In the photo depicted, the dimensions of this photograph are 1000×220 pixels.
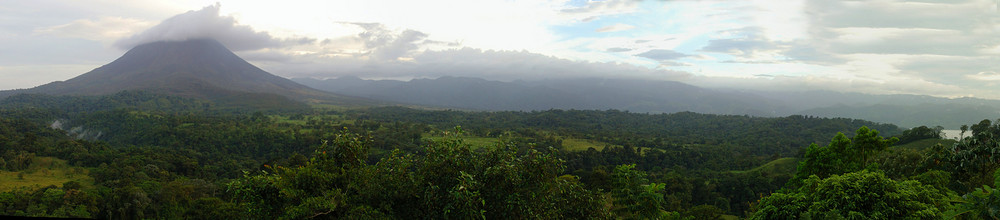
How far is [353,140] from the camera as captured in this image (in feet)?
25.2

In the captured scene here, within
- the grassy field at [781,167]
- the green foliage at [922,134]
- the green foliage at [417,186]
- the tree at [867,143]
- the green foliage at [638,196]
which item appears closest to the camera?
the green foliage at [417,186]

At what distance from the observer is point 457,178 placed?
6.70 meters

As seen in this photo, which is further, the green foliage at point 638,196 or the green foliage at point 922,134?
the green foliage at point 922,134

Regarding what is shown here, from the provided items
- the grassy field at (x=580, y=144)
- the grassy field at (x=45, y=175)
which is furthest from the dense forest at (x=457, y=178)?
the grassy field at (x=580, y=144)

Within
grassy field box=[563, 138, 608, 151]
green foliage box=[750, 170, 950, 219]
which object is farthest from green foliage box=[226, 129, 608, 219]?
grassy field box=[563, 138, 608, 151]

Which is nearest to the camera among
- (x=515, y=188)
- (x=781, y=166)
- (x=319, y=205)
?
(x=319, y=205)

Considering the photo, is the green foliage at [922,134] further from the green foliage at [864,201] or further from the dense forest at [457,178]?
the green foliage at [864,201]

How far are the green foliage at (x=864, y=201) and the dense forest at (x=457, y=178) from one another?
0.12ft

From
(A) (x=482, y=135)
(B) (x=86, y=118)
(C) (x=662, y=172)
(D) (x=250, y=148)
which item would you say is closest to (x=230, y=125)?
(D) (x=250, y=148)

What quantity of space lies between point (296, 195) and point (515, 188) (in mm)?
3635

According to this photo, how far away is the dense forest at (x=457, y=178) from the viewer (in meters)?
7.18

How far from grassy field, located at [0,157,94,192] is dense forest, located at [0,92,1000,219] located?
23 cm

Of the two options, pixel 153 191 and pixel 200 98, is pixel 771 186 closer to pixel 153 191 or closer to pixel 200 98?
pixel 153 191

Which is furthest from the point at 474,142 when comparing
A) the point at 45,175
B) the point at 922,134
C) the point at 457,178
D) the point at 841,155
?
the point at 457,178
